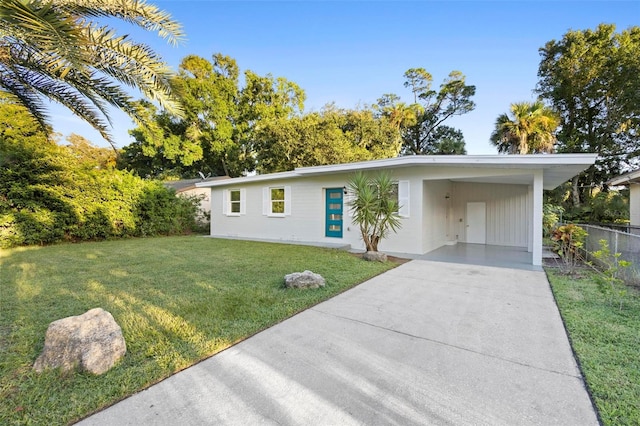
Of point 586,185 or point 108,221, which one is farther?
point 586,185

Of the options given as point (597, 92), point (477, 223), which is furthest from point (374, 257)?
point (597, 92)

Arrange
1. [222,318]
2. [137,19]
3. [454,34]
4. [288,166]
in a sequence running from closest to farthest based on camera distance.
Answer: [222,318] → [137,19] → [454,34] → [288,166]

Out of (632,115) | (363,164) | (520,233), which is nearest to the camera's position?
(363,164)

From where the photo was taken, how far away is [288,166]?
64.2 ft

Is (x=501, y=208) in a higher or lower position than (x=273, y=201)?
lower

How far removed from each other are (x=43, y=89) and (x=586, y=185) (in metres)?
27.0

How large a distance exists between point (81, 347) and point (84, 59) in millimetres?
3366

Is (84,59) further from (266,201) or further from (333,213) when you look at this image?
(266,201)

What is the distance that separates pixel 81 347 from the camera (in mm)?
2463

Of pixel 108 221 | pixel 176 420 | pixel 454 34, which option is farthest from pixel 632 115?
pixel 108 221

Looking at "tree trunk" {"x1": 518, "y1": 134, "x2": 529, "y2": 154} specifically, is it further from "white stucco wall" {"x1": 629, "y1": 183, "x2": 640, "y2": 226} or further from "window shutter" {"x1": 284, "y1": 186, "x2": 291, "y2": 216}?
"window shutter" {"x1": 284, "y1": 186, "x2": 291, "y2": 216}

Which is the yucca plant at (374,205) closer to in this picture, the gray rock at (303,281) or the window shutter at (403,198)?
the window shutter at (403,198)

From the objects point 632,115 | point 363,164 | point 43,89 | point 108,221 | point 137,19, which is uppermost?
point 632,115

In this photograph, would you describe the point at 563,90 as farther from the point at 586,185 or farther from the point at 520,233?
the point at 520,233
